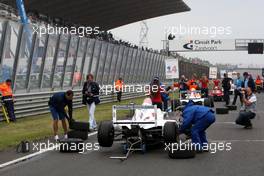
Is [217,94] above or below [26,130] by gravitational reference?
above

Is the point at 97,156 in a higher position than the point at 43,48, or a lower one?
lower

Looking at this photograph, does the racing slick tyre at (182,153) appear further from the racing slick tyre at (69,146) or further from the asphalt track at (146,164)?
the racing slick tyre at (69,146)

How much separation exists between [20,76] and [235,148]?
11.0 m

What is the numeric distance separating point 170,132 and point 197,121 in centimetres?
62

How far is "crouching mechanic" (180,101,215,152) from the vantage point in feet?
34.1

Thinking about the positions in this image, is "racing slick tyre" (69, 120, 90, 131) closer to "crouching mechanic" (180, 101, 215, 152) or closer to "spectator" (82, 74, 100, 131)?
"spectator" (82, 74, 100, 131)

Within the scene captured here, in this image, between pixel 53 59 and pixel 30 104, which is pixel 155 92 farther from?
pixel 53 59

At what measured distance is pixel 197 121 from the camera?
10.5 metres

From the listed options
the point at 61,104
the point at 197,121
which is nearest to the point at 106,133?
the point at 197,121

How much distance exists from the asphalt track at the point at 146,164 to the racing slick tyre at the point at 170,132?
0.34 meters

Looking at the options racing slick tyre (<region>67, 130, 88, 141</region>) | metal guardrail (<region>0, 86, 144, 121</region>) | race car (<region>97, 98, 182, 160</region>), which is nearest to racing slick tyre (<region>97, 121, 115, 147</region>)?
race car (<region>97, 98, 182, 160</region>)

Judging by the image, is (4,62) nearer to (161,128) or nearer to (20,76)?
(20,76)

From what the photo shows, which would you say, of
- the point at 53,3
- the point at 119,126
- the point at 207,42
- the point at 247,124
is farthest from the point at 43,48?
the point at 207,42

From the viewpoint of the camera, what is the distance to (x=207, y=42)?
2672 inches
